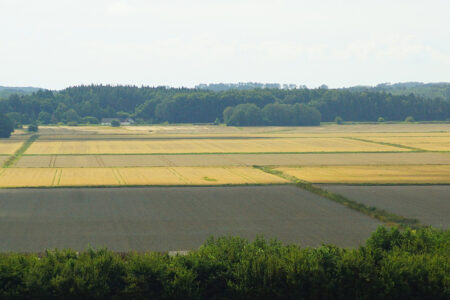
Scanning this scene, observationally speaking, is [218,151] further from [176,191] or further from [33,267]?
[33,267]

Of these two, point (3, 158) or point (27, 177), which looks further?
point (3, 158)

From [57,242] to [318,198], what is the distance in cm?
2997

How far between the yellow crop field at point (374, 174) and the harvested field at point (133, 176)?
5.40 metres

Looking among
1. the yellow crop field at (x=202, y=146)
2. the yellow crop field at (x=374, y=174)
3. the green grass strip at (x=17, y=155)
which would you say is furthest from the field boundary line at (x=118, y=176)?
the yellow crop field at (x=202, y=146)

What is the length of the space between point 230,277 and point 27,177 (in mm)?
57129

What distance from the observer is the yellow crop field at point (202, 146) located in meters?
126

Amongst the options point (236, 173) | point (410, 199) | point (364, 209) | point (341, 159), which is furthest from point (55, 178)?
point (341, 159)

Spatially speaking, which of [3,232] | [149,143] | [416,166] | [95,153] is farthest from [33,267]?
[149,143]

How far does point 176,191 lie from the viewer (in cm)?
7194

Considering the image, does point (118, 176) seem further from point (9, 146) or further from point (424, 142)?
point (424, 142)

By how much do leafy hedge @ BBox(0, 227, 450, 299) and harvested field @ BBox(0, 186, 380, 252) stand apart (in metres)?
13.6

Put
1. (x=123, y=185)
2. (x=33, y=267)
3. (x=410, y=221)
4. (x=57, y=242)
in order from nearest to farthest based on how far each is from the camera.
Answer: (x=33, y=267), (x=57, y=242), (x=410, y=221), (x=123, y=185)

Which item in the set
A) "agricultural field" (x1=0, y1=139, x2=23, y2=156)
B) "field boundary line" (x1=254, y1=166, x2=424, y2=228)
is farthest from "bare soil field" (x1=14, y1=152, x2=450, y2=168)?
"field boundary line" (x1=254, y1=166, x2=424, y2=228)

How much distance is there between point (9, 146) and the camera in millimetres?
138000
